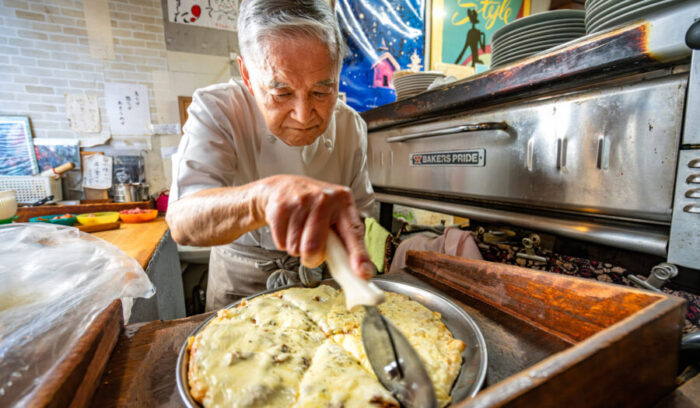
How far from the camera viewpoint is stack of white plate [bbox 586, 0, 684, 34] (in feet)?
3.29

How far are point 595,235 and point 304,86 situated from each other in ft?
4.06

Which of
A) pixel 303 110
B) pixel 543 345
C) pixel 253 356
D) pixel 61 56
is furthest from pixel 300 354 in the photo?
pixel 61 56

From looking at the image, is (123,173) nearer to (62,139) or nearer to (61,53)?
(62,139)

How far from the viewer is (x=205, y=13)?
12.5 ft

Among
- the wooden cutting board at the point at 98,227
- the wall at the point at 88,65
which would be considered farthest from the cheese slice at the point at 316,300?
the wall at the point at 88,65

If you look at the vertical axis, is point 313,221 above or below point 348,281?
above

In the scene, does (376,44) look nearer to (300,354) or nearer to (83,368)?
(300,354)

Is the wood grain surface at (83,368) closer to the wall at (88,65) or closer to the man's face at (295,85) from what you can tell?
the man's face at (295,85)

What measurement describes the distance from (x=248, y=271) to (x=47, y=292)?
2.75 ft

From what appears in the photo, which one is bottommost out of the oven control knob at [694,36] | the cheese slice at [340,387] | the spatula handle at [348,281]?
the cheese slice at [340,387]

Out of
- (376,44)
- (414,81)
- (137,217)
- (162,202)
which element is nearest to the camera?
(414,81)

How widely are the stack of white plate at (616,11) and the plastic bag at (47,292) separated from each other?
189 centimetres

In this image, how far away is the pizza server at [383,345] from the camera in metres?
0.59

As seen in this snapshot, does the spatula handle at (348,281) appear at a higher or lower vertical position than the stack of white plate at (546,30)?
lower
